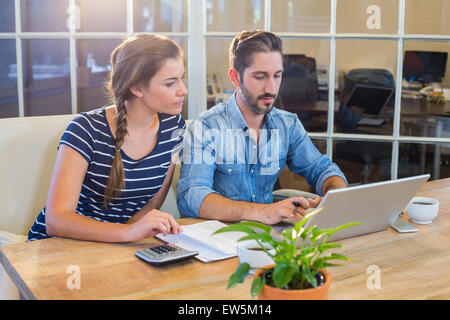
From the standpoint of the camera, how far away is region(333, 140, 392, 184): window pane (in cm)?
286

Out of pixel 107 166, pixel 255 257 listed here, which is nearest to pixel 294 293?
pixel 255 257

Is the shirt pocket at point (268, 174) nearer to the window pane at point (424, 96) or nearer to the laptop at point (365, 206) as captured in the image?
the laptop at point (365, 206)

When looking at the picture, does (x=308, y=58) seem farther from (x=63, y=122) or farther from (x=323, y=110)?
(x=63, y=122)

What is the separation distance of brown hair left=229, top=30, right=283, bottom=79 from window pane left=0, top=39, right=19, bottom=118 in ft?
4.01

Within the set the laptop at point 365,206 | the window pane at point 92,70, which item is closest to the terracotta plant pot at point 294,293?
the laptop at point 365,206

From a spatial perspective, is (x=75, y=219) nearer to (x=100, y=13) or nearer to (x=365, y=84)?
(x=100, y=13)

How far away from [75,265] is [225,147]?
0.84 meters

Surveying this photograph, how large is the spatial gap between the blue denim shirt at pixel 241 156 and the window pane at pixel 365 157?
765 millimetres

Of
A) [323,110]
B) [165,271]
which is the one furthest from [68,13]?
[165,271]

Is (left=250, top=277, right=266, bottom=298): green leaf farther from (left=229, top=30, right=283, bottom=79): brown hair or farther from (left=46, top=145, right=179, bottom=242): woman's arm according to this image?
(left=229, top=30, right=283, bottom=79): brown hair

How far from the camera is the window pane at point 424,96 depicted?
276 centimetres

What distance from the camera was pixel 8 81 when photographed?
2.72 meters

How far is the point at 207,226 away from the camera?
157 cm

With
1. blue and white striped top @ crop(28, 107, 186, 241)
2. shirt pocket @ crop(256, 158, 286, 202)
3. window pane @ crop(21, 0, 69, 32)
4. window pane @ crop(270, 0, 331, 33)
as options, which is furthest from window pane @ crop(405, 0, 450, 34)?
window pane @ crop(21, 0, 69, 32)
